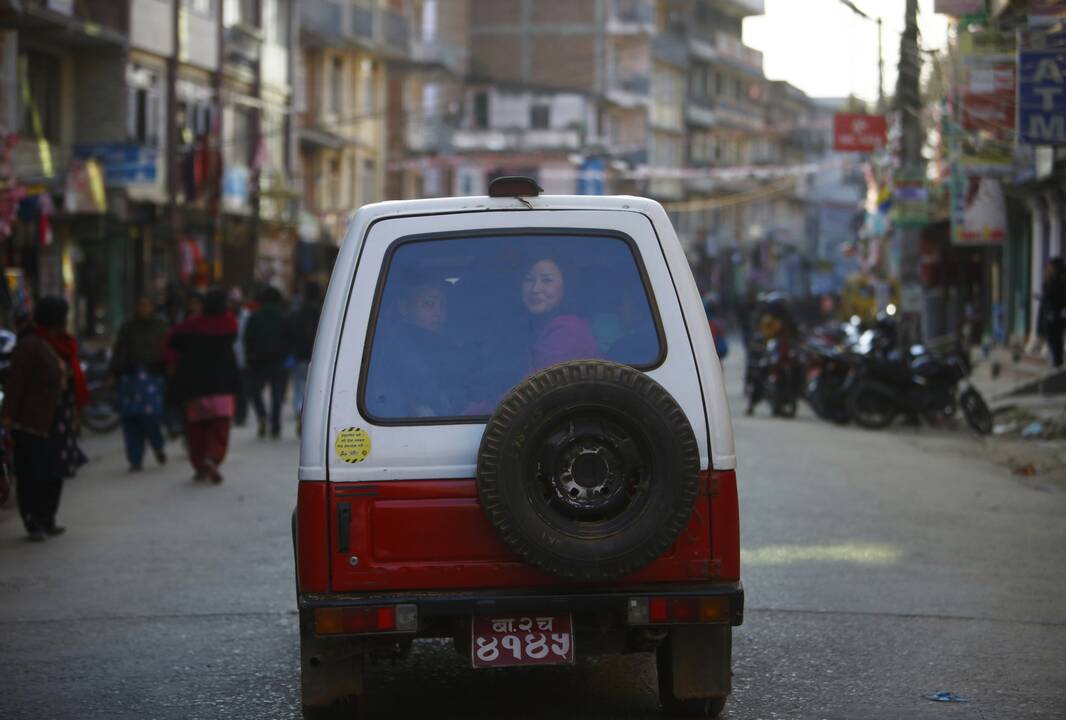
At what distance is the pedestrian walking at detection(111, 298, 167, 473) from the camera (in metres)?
15.4

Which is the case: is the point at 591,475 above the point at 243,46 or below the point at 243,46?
below

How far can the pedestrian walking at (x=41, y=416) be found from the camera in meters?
10.7

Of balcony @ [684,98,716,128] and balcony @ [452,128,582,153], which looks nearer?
balcony @ [452,128,582,153]

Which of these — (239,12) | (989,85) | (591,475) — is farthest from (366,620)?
(239,12)

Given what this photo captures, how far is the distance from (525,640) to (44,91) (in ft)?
90.1

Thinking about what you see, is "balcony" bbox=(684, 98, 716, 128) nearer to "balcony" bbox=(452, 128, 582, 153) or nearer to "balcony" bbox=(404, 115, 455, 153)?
"balcony" bbox=(452, 128, 582, 153)

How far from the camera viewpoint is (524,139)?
6812 centimetres

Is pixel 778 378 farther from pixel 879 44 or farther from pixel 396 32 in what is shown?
pixel 396 32

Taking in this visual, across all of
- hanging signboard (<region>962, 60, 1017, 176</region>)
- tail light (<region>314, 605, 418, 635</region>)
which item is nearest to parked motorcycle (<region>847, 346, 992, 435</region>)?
hanging signboard (<region>962, 60, 1017, 176</region>)

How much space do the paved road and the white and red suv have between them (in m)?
0.85

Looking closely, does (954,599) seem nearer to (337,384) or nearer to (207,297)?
(337,384)

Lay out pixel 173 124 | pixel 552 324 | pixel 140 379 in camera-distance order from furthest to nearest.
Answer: pixel 173 124
pixel 140 379
pixel 552 324

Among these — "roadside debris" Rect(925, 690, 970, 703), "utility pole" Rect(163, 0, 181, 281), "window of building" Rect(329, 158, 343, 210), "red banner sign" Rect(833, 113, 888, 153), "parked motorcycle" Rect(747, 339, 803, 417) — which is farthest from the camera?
"window of building" Rect(329, 158, 343, 210)

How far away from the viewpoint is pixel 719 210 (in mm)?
89562
